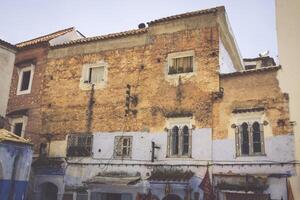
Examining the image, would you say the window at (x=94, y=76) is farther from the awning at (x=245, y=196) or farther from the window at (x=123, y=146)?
the awning at (x=245, y=196)

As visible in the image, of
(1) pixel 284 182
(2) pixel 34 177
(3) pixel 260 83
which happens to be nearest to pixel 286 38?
(3) pixel 260 83

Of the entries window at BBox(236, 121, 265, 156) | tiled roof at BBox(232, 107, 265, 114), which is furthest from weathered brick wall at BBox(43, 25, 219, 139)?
window at BBox(236, 121, 265, 156)

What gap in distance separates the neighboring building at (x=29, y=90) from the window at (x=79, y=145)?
7.21 ft

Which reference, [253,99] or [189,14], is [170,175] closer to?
[253,99]

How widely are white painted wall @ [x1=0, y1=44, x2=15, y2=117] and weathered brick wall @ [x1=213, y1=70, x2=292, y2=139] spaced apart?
11.1 meters

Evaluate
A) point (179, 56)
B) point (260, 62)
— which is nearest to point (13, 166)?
point (179, 56)

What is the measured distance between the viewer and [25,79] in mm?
23312

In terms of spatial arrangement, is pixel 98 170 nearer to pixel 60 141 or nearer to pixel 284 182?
pixel 60 141

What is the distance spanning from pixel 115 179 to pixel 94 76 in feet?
21.3

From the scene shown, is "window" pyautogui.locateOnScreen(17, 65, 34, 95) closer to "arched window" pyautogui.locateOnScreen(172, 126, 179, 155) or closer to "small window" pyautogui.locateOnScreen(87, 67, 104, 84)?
"small window" pyautogui.locateOnScreen(87, 67, 104, 84)

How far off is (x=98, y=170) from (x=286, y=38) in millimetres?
11521

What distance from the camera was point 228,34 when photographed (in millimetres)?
20156

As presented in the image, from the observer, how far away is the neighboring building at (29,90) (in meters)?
21.9

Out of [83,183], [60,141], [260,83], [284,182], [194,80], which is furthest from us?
[60,141]
